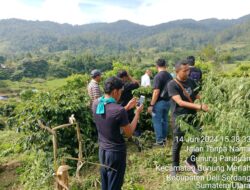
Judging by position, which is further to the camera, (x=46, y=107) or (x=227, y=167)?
(x=46, y=107)

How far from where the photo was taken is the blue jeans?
21.0 ft

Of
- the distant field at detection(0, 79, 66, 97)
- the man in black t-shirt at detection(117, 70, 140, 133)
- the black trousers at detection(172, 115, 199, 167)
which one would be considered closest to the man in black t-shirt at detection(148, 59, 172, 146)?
the man in black t-shirt at detection(117, 70, 140, 133)

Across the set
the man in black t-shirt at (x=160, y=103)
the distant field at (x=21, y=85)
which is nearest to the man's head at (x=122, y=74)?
the man in black t-shirt at (x=160, y=103)

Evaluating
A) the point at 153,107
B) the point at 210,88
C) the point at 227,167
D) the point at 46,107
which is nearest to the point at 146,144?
the point at 153,107

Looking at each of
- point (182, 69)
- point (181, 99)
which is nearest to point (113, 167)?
point (181, 99)

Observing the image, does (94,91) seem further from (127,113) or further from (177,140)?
(177,140)

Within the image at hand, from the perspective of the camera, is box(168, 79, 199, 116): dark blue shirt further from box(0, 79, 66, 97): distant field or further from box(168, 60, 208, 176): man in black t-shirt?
box(0, 79, 66, 97): distant field

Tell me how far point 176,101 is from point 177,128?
381mm

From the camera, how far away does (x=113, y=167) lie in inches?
150

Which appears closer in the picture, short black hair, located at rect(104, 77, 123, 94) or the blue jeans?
short black hair, located at rect(104, 77, 123, 94)

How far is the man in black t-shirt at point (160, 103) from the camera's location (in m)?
6.11

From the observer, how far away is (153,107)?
6434 mm

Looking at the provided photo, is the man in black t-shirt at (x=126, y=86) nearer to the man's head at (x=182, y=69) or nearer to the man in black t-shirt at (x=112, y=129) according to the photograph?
the man's head at (x=182, y=69)

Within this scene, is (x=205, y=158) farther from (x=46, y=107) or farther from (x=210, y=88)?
(x=46, y=107)
